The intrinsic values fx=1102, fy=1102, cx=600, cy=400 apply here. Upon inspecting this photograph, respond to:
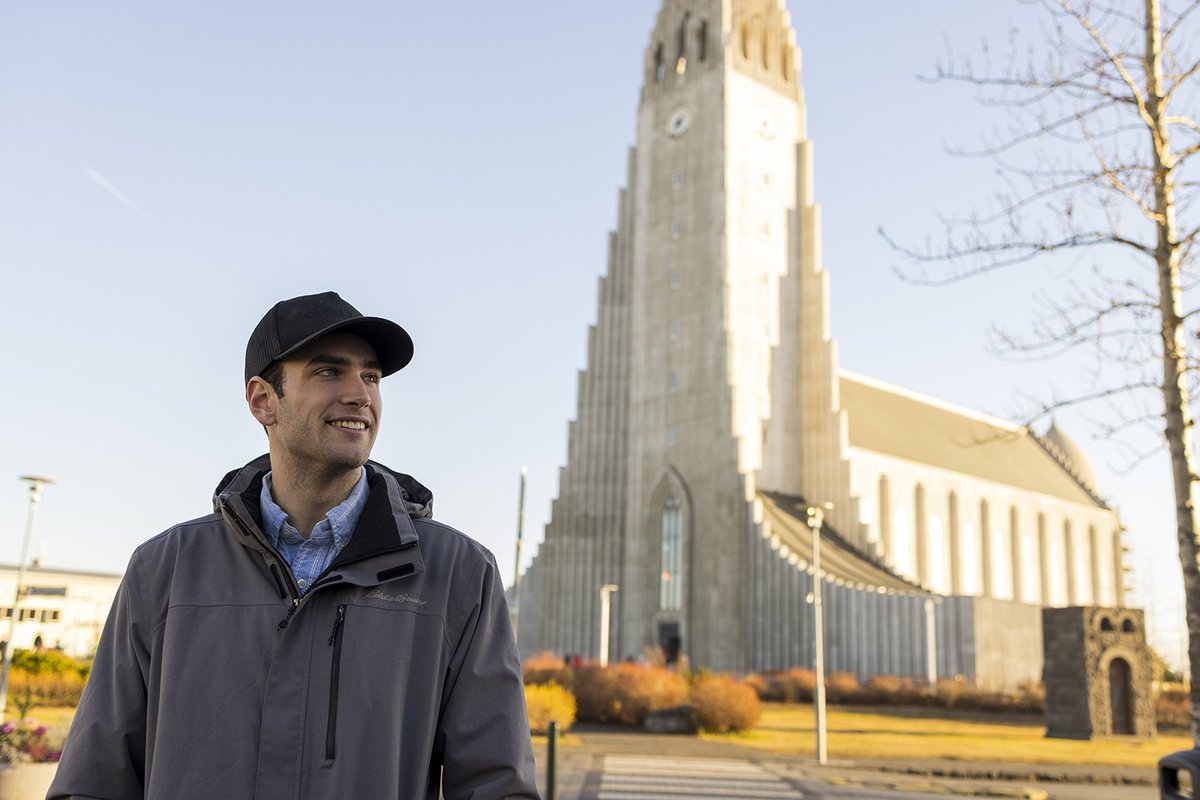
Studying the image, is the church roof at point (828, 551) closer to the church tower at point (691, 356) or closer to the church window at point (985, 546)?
the church tower at point (691, 356)

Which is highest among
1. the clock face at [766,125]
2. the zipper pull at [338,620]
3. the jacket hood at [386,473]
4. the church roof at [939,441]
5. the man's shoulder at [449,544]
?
the clock face at [766,125]

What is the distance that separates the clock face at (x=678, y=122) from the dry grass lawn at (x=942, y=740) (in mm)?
33702

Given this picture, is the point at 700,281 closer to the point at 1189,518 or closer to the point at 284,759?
the point at 1189,518

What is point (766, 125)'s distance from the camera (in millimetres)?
58312

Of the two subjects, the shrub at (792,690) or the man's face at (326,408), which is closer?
the man's face at (326,408)

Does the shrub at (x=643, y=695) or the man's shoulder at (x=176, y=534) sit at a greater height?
the man's shoulder at (x=176, y=534)

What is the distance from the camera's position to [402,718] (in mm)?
2557

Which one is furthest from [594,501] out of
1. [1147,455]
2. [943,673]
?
[1147,455]

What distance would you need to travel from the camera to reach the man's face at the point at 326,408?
2.80 m

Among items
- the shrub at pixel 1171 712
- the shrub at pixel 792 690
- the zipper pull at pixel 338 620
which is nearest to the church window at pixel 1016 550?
the shrub at pixel 1171 712

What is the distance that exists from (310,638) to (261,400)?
700 millimetres

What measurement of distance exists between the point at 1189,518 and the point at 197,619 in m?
9.57

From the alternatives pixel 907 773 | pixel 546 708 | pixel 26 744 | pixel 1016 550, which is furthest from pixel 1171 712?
pixel 26 744

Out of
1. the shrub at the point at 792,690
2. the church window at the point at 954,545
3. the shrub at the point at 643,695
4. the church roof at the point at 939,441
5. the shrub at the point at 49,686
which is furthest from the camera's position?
the church roof at the point at 939,441
